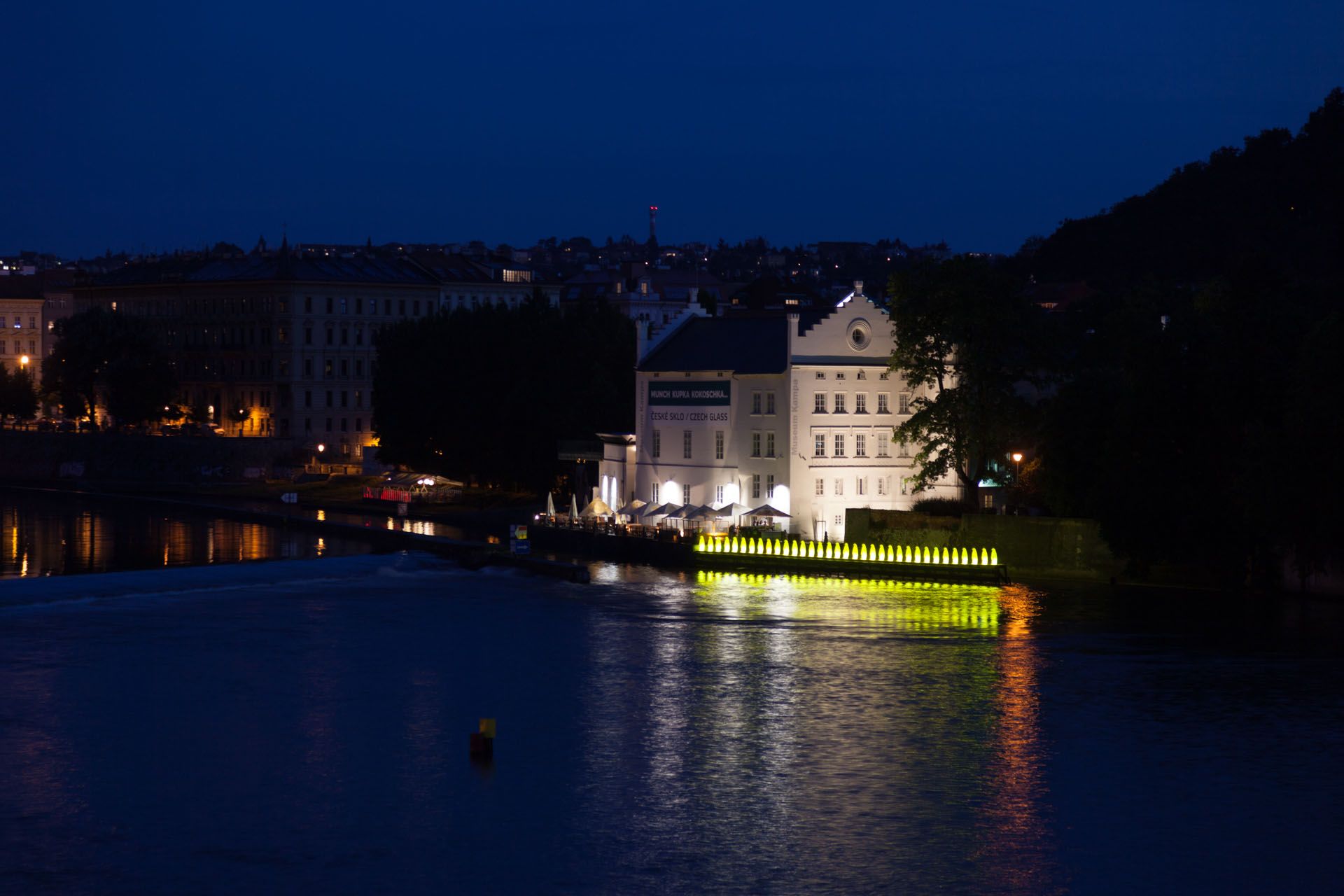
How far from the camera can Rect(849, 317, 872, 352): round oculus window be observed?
72.5 m

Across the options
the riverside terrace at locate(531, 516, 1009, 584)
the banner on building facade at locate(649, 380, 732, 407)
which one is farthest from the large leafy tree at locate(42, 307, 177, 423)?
the riverside terrace at locate(531, 516, 1009, 584)

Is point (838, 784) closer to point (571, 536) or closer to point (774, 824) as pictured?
point (774, 824)

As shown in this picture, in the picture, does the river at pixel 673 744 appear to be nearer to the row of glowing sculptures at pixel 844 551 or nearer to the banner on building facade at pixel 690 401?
A: the row of glowing sculptures at pixel 844 551

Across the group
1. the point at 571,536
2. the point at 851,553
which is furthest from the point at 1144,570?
the point at 571,536

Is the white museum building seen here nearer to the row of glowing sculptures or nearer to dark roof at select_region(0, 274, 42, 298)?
the row of glowing sculptures

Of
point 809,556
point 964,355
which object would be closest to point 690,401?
point 809,556

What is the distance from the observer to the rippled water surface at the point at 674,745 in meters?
27.8

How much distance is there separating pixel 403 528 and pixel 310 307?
169 feet

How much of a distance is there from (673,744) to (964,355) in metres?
35.3

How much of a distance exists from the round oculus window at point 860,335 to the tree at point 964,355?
2471 millimetres

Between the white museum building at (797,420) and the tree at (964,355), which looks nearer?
the tree at (964,355)

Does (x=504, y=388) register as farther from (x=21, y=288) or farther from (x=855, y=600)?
(x=21, y=288)

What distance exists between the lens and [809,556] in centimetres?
6775

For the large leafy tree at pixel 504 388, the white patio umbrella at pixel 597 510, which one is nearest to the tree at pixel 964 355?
the white patio umbrella at pixel 597 510
